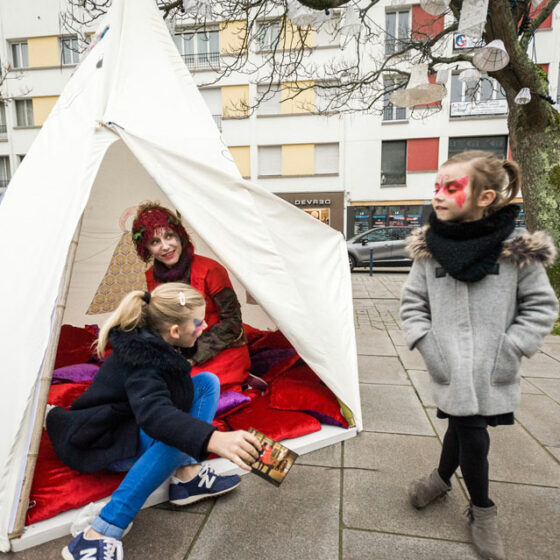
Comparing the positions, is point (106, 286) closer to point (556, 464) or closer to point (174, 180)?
point (174, 180)

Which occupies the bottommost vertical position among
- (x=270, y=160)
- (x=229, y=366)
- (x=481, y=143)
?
(x=229, y=366)

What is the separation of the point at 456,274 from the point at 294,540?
1.28 m

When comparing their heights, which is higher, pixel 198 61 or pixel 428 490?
pixel 198 61

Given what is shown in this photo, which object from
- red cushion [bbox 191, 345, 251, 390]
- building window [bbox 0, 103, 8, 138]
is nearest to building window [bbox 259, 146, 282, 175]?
building window [bbox 0, 103, 8, 138]

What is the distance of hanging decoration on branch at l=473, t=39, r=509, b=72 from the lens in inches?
146

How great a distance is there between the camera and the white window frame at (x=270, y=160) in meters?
17.4

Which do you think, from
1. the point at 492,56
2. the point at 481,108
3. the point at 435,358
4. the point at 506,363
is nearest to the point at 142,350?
the point at 435,358

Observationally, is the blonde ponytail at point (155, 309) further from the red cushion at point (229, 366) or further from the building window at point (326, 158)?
the building window at point (326, 158)

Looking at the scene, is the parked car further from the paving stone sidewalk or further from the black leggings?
the black leggings

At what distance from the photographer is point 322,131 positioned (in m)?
17.0

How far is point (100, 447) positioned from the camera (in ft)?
5.86

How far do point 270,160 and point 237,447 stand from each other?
56.4ft

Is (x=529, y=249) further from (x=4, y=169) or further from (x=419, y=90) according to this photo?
(x=4, y=169)

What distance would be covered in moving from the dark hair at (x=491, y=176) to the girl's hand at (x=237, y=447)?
123cm
